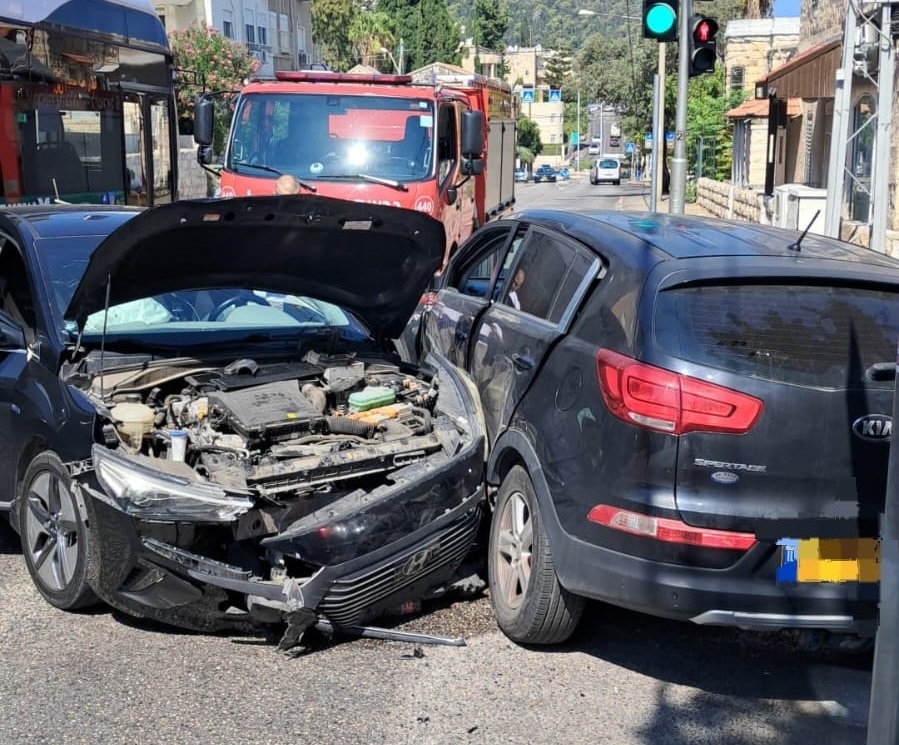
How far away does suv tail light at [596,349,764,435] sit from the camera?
3.91 meters

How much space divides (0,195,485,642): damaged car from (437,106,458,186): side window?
562cm

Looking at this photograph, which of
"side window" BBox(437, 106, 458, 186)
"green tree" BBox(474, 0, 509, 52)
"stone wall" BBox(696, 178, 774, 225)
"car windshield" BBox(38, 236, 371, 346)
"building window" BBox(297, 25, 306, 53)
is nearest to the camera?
"car windshield" BBox(38, 236, 371, 346)

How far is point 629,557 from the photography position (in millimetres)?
4051

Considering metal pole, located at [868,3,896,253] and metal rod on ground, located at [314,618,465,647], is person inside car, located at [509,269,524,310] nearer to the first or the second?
metal rod on ground, located at [314,618,465,647]

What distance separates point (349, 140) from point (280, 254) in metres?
6.12

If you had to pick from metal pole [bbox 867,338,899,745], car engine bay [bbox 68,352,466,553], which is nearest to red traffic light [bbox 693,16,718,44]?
car engine bay [bbox 68,352,466,553]

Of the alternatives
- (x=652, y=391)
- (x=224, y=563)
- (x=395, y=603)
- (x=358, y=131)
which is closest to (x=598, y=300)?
(x=652, y=391)

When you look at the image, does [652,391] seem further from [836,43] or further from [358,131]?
[836,43]

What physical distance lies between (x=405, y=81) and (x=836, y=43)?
1070 cm

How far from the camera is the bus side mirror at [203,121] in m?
11.8

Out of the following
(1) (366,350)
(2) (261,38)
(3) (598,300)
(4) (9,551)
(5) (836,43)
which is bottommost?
(4) (9,551)

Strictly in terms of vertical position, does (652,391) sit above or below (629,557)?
above

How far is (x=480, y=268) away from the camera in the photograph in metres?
6.69

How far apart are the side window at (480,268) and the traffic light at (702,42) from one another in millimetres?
6510
